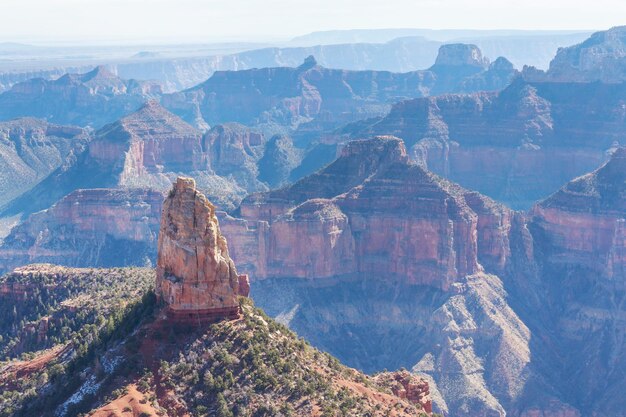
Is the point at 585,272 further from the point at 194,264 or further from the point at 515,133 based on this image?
the point at 194,264

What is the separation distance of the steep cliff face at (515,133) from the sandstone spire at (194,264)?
406 feet

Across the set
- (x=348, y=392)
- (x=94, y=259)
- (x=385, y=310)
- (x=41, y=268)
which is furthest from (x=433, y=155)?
(x=348, y=392)

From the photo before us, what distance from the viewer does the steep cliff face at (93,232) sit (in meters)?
162

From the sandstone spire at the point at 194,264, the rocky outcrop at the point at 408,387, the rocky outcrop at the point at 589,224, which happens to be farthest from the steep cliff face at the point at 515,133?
the sandstone spire at the point at 194,264

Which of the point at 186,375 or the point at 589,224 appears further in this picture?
the point at 589,224

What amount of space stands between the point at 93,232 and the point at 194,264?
107387mm

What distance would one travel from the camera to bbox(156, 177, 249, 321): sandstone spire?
194ft

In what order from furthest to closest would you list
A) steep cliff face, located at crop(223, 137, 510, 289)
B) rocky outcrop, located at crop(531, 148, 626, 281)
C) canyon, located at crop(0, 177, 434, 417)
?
rocky outcrop, located at crop(531, 148, 626, 281) < steep cliff face, located at crop(223, 137, 510, 289) < canyon, located at crop(0, 177, 434, 417)

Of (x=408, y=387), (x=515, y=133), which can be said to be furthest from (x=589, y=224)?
(x=408, y=387)

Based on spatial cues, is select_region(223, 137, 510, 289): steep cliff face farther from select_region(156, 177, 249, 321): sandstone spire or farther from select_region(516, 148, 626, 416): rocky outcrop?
select_region(156, 177, 249, 321): sandstone spire

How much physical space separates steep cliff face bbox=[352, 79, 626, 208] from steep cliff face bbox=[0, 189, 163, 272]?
3904 centimetres

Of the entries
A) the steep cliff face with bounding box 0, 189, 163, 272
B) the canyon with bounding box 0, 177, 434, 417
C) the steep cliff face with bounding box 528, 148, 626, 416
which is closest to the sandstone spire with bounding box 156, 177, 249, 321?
the canyon with bounding box 0, 177, 434, 417

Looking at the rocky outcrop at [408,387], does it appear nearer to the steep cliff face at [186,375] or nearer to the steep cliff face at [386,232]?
the steep cliff face at [186,375]

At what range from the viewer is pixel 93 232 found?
164625 millimetres
